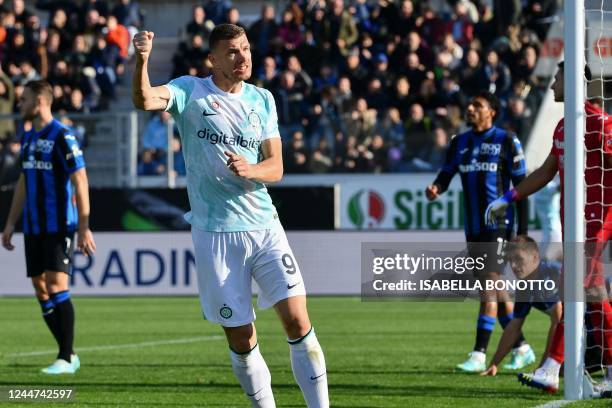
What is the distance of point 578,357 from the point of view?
8.08 metres

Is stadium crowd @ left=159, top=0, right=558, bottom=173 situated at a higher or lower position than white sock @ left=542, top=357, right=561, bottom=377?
higher

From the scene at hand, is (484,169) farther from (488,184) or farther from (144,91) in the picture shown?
(144,91)

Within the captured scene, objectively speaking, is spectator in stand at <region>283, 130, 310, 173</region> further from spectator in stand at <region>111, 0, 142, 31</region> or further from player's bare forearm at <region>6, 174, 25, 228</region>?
player's bare forearm at <region>6, 174, 25, 228</region>


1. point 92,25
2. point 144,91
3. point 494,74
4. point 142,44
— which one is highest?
point 92,25

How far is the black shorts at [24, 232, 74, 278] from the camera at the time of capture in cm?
1052

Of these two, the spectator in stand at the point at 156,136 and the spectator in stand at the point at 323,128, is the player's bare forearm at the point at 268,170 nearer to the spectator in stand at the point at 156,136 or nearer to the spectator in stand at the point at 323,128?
the spectator in stand at the point at 323,128

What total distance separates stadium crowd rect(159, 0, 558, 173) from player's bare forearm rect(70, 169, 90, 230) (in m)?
10.2

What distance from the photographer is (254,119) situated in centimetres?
687

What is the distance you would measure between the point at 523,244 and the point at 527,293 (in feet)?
1.29

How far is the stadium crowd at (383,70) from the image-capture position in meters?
20.6

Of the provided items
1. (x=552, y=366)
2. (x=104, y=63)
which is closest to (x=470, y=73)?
(x=104, y=63)

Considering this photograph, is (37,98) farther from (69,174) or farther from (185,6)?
(185,6)

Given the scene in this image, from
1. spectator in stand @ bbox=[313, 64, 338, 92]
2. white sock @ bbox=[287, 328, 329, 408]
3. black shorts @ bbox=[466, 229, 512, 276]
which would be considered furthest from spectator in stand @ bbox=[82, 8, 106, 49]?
white sock @ bbox=[287, 328, 329, 408]

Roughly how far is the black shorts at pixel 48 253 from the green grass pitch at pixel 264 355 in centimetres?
84
